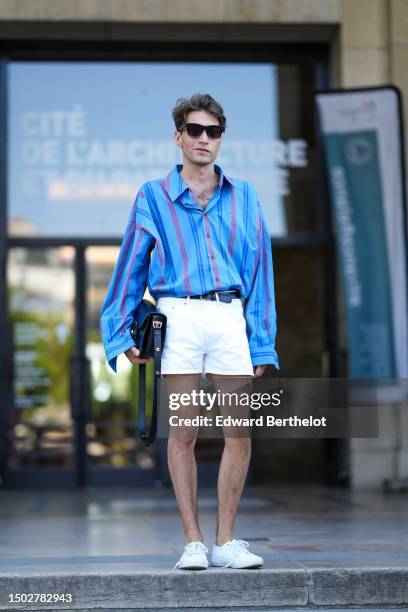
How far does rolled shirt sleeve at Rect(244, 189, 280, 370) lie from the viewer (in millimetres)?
5039

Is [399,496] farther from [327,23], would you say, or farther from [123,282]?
[123,282]

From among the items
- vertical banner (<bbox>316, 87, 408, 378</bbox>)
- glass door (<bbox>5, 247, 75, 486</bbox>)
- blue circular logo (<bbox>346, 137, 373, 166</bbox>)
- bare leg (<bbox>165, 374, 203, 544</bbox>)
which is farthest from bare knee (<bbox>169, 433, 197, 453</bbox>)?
glass door (<bbox>5, 247, 75, 486</bbox>)

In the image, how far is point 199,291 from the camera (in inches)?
192

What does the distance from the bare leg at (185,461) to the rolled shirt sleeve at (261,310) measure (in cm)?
33

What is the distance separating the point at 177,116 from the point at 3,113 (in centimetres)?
607

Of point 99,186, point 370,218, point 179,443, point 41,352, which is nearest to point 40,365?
point 41,352

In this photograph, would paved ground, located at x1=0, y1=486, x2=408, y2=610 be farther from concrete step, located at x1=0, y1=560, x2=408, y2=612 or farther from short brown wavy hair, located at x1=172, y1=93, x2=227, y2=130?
short brown wavy hair, located at x1=172, y1=93, x2=227, y2=130

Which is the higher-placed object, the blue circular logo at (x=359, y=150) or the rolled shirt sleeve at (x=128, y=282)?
the blue circular logo at (x=359, y=150)

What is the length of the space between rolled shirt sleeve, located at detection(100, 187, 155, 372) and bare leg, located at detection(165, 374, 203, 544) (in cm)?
29

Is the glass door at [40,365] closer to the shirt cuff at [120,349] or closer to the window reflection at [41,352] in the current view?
the window reflection at [41,352]

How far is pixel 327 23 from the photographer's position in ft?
34.1

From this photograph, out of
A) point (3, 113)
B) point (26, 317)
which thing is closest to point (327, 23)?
point (3, 113)

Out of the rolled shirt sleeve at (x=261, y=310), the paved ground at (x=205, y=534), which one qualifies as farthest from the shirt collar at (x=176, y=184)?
the paved ground at (x=205, y=534)

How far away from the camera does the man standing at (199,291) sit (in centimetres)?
488
